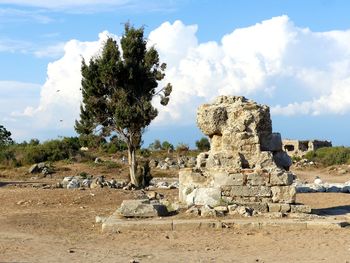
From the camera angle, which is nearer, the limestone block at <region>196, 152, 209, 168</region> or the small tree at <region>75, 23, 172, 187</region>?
the limestone block at <region>196, 152, 209, 168</region>

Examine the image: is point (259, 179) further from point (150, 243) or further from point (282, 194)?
point (150, 243)

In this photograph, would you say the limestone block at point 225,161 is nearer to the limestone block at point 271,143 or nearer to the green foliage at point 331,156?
the limestone block at point 271,143

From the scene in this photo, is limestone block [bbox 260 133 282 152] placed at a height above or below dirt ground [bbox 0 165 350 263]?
above

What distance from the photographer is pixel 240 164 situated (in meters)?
12.2

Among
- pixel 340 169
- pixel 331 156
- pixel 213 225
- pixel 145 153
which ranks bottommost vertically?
pixel 213 225

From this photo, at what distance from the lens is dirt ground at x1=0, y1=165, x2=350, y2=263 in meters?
8.34

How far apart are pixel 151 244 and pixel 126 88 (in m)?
12.6

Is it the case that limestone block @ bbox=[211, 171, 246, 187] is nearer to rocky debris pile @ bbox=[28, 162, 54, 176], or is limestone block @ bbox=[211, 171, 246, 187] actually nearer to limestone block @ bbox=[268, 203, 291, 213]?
limestone block @ bbox=[268, 203, 291, 213]

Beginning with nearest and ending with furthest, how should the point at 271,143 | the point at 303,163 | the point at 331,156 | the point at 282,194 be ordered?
the point at 282,194 < the point at 271,143 < the point at 303,163 < the point at 331,156

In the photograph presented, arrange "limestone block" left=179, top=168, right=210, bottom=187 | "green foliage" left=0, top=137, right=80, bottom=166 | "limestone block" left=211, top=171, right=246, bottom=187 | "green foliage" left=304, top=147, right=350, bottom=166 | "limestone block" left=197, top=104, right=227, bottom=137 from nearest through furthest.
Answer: "limestone block" left=211, top=171, right=246, bottom=187 → "limestone block" left=179, top=168, right=210, bottom=187 → "limestone block" left=197, top=104, right=227, bottom=137 → "green foliage" left=0, top=137, right=80, bottom=166 → "green foliage" left=304, top=147, right=350, bottom=166

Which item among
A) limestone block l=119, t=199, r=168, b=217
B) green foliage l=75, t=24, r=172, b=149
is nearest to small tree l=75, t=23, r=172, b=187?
green foliage l=75, t=24, r=172, b=149

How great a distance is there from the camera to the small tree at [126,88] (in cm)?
2083

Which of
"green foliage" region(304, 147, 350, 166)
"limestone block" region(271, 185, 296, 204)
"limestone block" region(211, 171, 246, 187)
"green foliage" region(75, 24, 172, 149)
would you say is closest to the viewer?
"limestone block" region(271, 185, 296, 204)

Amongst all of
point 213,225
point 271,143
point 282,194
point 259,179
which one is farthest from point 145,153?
point 213,225
